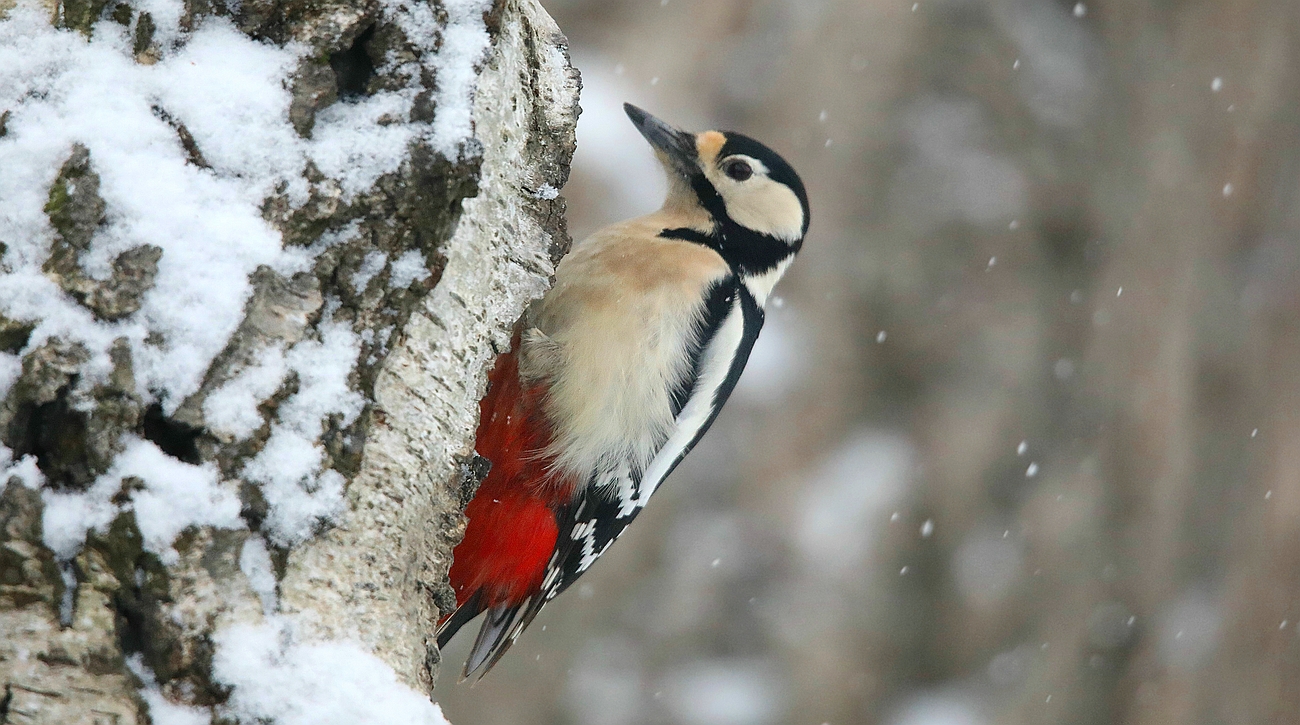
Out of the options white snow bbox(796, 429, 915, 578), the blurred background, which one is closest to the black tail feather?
the blurred background

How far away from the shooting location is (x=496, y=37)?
1763 mm

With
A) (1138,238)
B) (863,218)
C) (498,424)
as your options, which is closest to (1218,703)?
(1138,238)

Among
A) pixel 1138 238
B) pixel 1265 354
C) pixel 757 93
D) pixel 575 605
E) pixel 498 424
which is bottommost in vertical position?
pixel 575 605

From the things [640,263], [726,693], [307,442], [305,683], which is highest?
[307,442]

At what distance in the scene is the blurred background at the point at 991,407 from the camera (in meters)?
5.19

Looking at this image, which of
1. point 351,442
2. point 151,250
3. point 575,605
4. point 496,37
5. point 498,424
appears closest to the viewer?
point 151,250

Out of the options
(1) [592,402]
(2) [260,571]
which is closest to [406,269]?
(2) [260,571]

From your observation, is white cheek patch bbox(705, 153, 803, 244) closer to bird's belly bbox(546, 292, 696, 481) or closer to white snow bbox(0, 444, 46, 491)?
bird's belly bbox(546, 292, 696, 481)

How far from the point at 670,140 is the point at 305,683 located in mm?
2200

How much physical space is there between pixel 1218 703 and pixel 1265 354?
1684mm

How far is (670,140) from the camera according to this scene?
322cm

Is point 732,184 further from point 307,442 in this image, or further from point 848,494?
point 848,494

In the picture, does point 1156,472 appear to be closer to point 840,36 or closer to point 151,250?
point 840,36

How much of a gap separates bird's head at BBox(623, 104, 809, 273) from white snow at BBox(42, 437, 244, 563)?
1.95m
